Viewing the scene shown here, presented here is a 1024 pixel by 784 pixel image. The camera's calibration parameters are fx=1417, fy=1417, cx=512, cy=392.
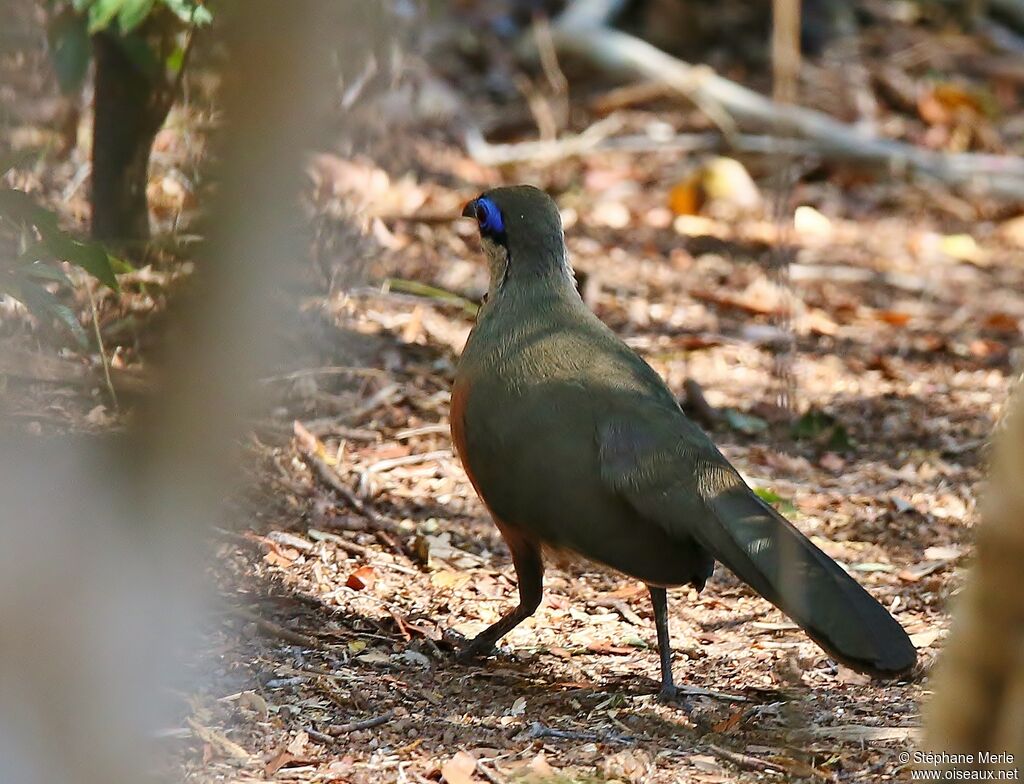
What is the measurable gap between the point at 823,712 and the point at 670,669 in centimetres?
46

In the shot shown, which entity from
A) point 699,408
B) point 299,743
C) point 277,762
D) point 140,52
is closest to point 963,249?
point 699,408

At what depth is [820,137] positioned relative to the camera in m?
10.3

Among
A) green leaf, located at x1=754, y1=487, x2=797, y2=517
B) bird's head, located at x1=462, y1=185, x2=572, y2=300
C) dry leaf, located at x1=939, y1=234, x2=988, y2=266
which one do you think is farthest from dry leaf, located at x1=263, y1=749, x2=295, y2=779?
dry leaf, located at x1=939, y1=234, x2=988, y2=266

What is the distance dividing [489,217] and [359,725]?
2032 mm

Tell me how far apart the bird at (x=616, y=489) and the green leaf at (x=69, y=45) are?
6.70 feet

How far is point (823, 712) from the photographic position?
3957 millimetres

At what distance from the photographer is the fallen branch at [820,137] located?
33.6 feet

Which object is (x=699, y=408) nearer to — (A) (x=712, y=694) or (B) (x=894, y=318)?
(B) (x=894, y=318)

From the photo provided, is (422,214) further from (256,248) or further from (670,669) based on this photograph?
(256,248)

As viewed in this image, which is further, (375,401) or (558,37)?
(558,37)

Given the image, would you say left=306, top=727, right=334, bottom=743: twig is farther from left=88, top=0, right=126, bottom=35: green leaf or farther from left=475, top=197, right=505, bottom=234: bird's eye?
left=88, top=0, right=126, bottom=35: green leaf

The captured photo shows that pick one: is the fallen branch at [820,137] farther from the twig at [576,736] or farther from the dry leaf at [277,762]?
the dry leaf at [277,762]

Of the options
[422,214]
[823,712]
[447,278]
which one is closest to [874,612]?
[823,712]

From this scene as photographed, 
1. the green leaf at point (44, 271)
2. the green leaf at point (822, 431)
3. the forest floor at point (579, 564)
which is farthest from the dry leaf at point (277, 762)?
the green leaf at point (822, 431)
